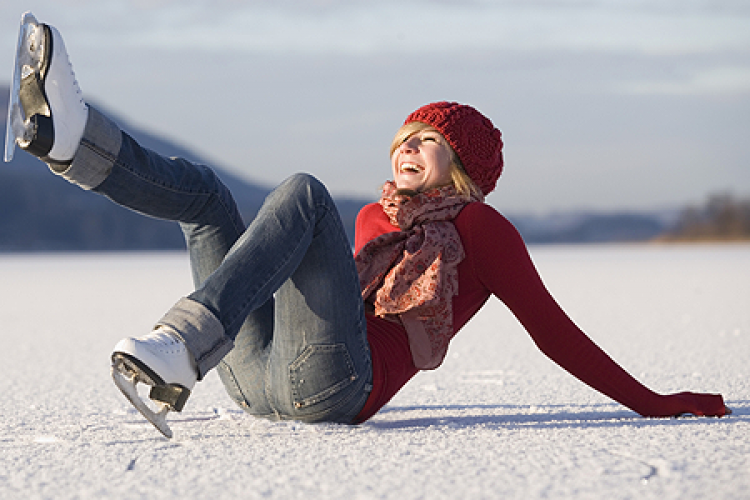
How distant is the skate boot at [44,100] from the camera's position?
1.54m

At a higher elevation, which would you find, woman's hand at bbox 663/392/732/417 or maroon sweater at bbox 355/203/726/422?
maroon sweater at bbox 355/203/726/422

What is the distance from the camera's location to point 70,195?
47250 millimetres

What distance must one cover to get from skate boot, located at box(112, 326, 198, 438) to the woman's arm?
2.36ft

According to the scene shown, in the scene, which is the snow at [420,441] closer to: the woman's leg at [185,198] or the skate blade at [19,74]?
the woman's leg at [185,198]

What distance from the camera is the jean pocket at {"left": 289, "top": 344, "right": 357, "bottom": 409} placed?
5.66 feet

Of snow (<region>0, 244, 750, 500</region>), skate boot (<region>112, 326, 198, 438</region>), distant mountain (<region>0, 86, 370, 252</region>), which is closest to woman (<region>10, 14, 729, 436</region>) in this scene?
skate boot (<region>112, 326, 198, 438</region>)

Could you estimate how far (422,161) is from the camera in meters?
2.05

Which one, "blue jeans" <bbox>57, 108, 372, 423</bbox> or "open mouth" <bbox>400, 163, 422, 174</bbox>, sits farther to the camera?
"open mouth" <bbox>400, 163, 422, 174</bbox>

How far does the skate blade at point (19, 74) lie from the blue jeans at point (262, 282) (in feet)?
0.42

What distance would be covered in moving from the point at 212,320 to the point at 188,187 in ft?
1.28

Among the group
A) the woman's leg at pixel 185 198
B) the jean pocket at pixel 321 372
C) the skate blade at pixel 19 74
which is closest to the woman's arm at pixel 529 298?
the jean pocket at pixel 321 372

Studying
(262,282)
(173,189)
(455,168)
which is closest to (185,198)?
(173,189)

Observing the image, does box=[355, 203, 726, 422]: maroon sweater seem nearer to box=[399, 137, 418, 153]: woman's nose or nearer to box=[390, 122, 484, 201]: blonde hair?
box=[390, 122, 484, 201]: blonde hair

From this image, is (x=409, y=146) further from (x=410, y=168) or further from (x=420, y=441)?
(x=420, y=441)
